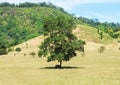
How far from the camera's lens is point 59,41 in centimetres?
8806

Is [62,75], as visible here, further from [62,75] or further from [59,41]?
[59,41]

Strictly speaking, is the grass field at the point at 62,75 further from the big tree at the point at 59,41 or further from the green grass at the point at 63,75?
the big tree at the point at 59,41

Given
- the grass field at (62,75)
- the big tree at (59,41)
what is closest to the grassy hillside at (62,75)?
the grass field at (62,75)

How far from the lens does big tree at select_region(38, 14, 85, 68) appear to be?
87.7 metres

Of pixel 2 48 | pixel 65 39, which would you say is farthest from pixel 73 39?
pixel 2 48

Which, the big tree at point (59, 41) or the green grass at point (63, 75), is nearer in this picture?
the green grass at point (63, 75)

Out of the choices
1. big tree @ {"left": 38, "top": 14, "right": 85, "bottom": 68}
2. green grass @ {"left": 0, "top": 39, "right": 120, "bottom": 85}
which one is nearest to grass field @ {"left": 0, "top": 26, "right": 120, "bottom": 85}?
green grass @ {"left": 0, "top": 39, "right": 120, "bottom": 85}

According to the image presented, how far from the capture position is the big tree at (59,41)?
288 feet

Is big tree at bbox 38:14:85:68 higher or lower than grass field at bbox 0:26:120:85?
higher

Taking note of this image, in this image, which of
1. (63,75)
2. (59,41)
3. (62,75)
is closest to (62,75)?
(62,75)

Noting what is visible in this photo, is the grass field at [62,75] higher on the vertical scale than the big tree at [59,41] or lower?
lower

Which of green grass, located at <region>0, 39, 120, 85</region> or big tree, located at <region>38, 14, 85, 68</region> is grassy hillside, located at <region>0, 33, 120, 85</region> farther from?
big tree, located at <region>38, 14, 85, 68</region>

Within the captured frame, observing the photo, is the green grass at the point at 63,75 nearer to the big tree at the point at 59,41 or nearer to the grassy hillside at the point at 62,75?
the grassy hillside at the point at 62,75

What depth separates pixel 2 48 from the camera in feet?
635
